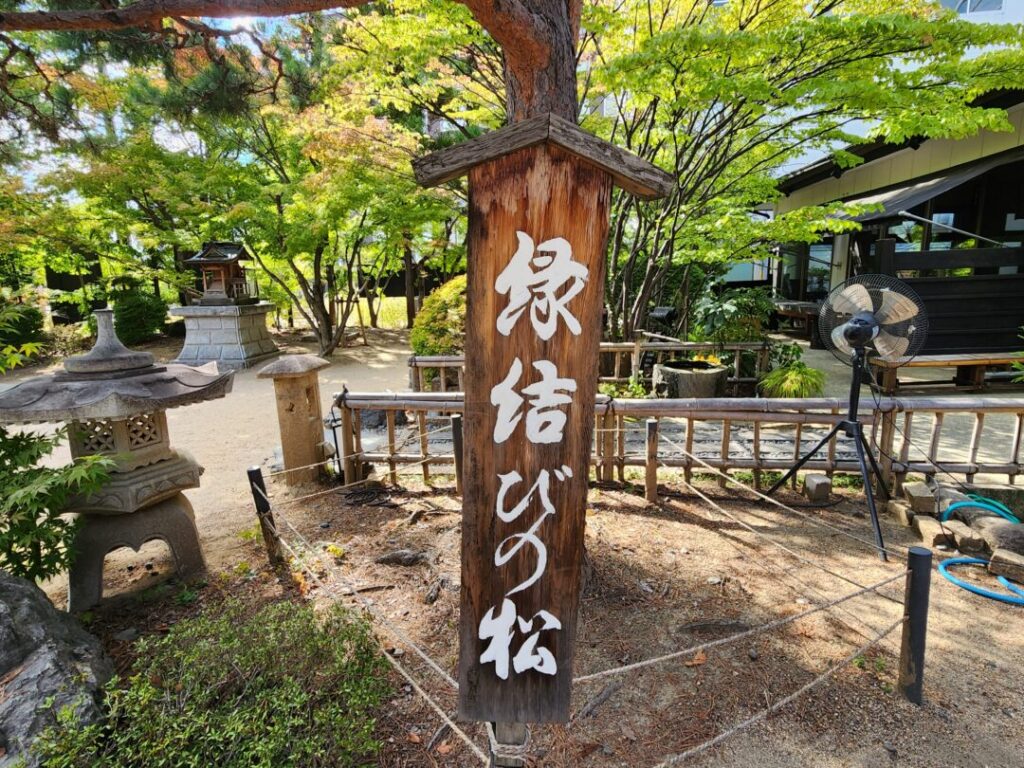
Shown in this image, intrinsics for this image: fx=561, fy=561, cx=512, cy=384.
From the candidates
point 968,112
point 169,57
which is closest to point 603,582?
point 968,112

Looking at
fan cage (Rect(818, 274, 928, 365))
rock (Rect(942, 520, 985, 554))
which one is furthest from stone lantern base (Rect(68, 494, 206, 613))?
rock (Rect(942, 520, 985, 554))

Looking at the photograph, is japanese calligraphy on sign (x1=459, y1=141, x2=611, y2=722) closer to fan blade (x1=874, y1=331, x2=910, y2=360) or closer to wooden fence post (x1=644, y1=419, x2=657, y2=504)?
wooden fence post (x1=644, y1=419, x2=657, y2=504)

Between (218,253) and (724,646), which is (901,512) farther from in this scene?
(218,253)

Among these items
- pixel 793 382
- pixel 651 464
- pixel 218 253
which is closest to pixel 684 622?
pixel 651 464

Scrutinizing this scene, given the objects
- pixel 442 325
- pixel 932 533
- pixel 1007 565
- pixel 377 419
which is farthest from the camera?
pixel 442 325

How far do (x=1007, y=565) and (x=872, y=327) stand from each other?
5.96 feet

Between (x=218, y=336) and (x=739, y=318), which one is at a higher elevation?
(x=739, y=318)

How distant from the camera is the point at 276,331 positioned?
60.7ft

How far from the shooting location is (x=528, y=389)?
71.8 inches

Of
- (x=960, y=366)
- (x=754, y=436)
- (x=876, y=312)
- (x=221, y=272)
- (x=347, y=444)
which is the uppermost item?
(x=221, y=272)

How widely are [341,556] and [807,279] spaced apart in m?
15.4

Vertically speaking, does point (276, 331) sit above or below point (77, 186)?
below

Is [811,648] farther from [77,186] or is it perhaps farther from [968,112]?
[77,186]

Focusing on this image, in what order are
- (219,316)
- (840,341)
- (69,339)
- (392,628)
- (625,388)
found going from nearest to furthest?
(392,628) → (840,341) → (625,388) → (219,316) → (69,339)
